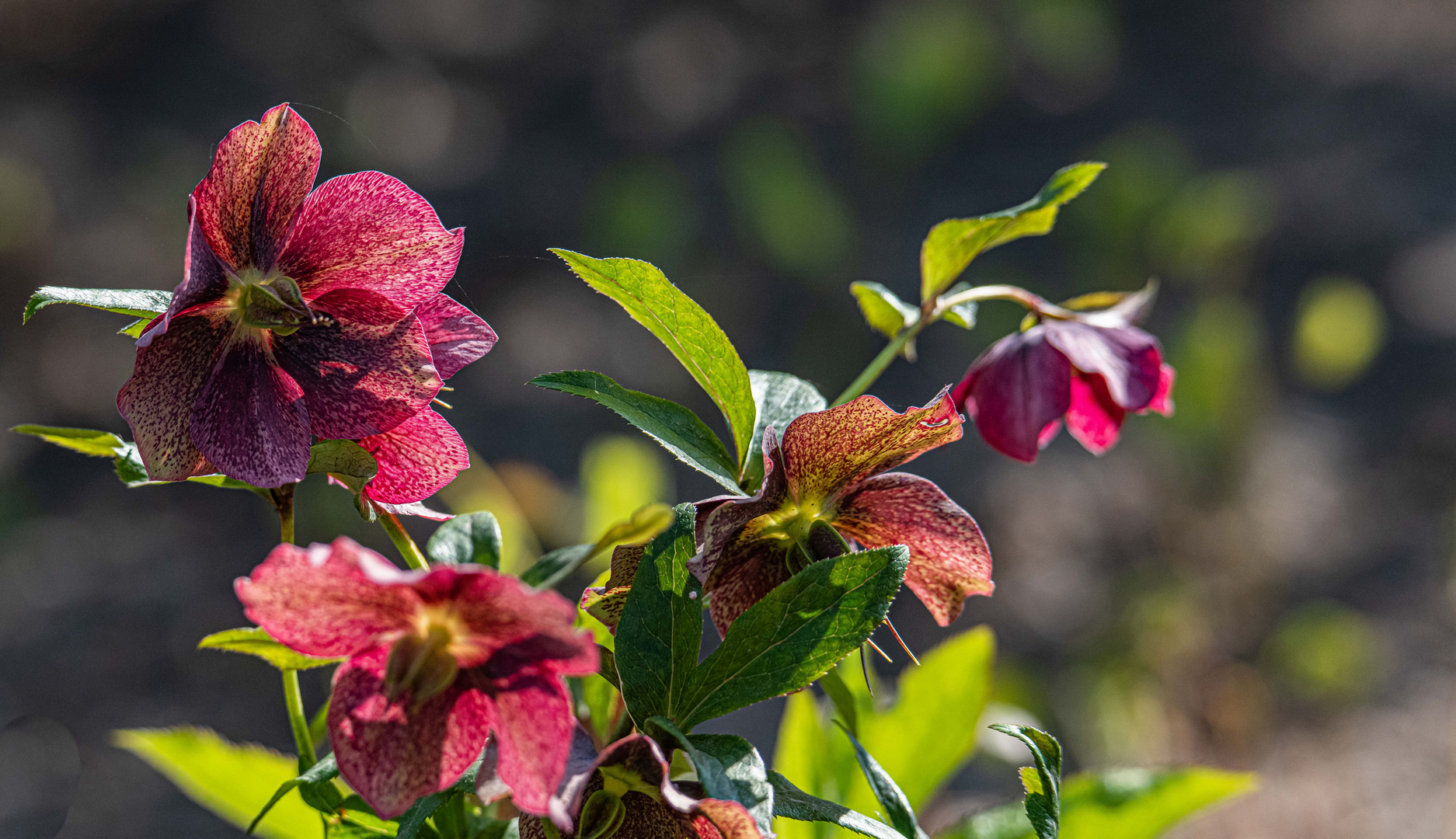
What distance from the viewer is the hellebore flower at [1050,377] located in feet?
1.43

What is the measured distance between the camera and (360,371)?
33cm

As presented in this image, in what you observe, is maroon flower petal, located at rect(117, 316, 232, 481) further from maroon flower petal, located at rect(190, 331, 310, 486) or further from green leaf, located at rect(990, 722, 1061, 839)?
green leaf, located at rect(990, 722, 1061, 839)

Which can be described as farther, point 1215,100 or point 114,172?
point 1215,100

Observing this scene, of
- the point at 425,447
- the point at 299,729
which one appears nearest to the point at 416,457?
the point at 425,447

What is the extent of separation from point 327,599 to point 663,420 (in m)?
0.14

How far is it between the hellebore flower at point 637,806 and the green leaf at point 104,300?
18 centimetres

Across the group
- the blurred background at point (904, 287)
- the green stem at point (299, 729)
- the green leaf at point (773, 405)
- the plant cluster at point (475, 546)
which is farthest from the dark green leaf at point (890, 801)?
the blurred background at point (904, 287)

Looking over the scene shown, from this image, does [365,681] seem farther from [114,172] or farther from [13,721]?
[114,172]

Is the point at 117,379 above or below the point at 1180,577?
above

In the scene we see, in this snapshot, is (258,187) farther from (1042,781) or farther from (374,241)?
(1042,781)

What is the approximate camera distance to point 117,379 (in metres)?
1.99

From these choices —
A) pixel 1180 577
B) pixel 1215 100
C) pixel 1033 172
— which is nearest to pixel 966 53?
pixel 1033 172

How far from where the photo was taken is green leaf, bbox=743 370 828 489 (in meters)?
0.38

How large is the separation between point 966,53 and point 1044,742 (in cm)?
239
